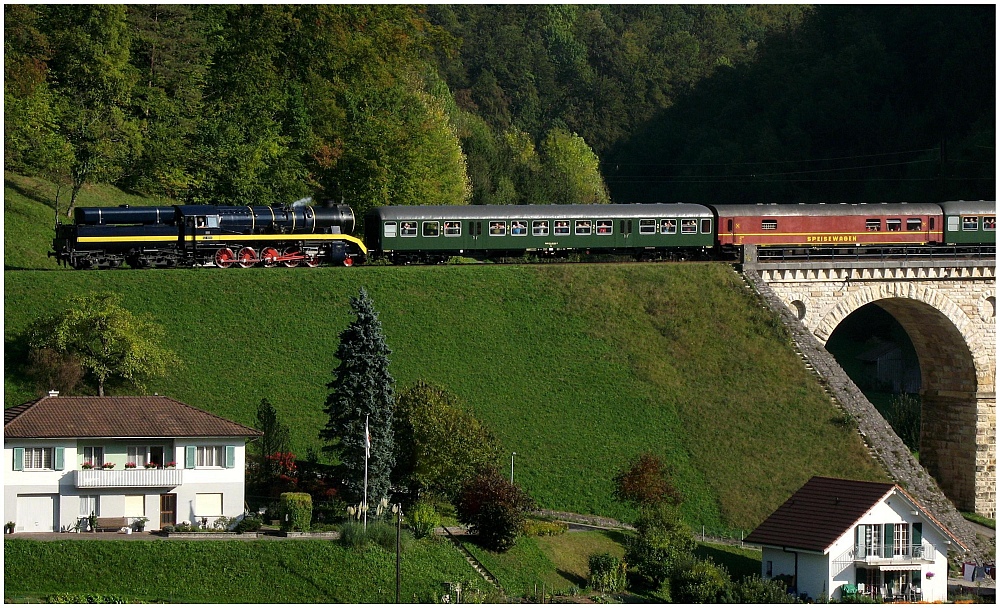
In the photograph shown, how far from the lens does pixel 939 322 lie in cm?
7169

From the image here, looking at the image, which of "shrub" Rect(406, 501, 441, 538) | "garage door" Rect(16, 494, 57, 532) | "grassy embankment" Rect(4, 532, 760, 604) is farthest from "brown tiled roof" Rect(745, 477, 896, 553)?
"garage door" Rect(16, 494, 57, 532)

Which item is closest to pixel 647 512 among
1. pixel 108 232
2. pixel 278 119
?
pixel 108 232

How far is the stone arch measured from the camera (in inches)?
2753

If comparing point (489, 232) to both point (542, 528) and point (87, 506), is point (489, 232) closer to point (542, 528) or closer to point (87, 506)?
point (542, 528)

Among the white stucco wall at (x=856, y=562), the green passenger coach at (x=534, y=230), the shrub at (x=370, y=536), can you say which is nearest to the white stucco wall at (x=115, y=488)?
the shrub at (x=370, y=536)

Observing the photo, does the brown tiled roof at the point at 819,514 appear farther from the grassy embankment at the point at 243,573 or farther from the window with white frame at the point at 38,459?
the window with white frame at the point at 38,459

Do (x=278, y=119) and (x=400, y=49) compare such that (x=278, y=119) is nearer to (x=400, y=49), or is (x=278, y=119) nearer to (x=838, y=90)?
(x=400, y=49)

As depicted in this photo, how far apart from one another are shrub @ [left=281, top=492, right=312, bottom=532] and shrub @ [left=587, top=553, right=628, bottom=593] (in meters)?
9.05

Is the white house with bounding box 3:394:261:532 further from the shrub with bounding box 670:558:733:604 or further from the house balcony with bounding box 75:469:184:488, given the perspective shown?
the shrub with bounding box 670:558:733:604

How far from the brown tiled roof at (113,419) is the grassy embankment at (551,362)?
585 centimetres

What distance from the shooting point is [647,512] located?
175 feet

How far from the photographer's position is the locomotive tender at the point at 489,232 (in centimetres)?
6450

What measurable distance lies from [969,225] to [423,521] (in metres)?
35.4

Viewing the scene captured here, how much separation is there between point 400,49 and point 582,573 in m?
45.6
